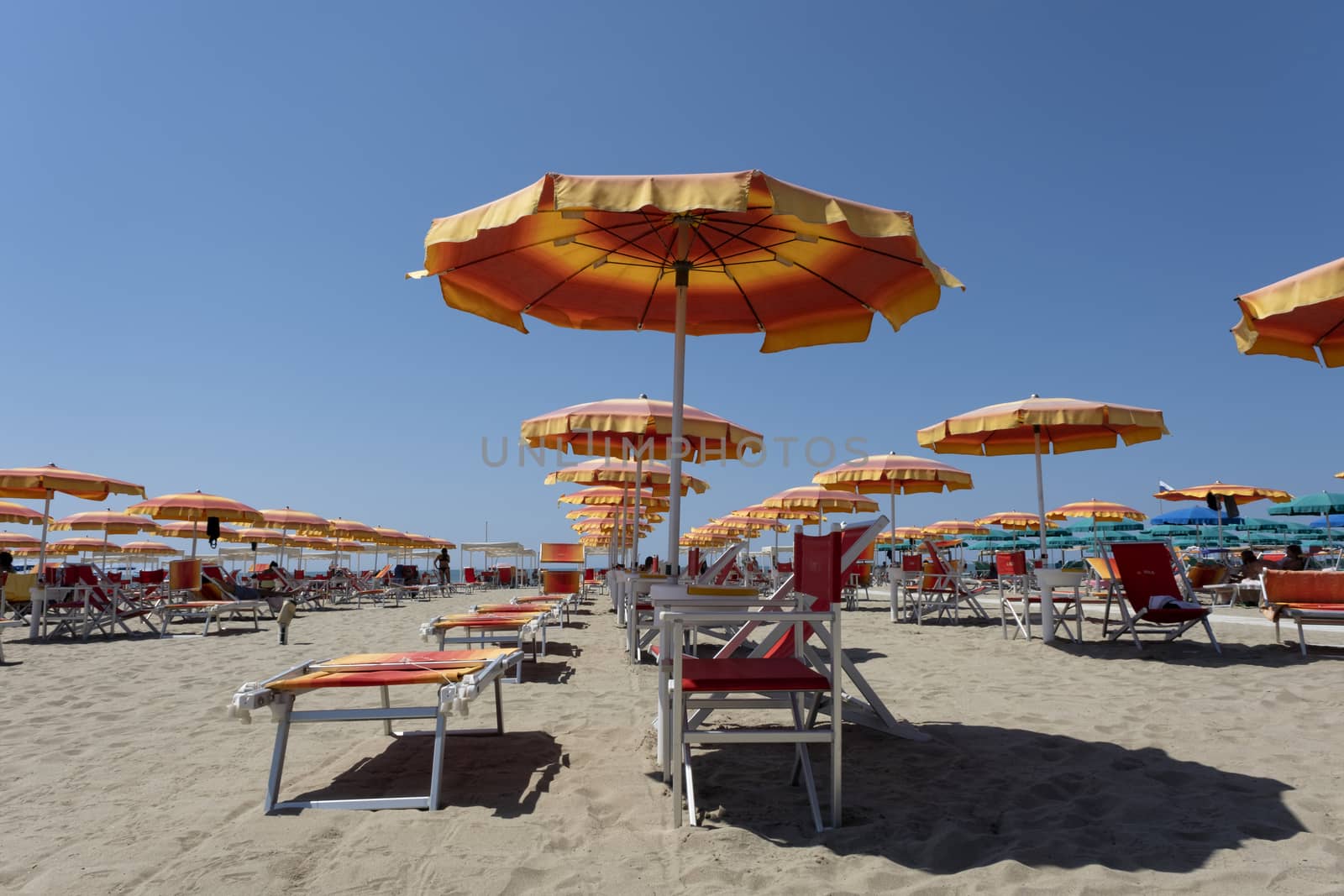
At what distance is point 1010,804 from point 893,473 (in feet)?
26.2

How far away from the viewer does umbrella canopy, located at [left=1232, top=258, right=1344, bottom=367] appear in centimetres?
408

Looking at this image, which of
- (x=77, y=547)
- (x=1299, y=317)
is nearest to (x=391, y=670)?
(x=1299, y=317)

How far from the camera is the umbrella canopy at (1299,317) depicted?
4.08 metres

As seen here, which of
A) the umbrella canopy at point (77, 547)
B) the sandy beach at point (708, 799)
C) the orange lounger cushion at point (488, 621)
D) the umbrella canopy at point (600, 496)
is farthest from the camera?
the umbrella canopy at point (77, 547)

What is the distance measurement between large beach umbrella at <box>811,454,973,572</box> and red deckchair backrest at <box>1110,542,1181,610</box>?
3.39 metres

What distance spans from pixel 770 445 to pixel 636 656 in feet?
7.74

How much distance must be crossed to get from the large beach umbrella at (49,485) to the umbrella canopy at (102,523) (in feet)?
23.5

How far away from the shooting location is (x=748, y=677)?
251 cm

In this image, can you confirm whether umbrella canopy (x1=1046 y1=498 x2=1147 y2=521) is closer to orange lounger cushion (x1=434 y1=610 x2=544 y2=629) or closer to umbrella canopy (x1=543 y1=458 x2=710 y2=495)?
umbrella canopy (x1=543 y1=458 x2=710 y2=495)

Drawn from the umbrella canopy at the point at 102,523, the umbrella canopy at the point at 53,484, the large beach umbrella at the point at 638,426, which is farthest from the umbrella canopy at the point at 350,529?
the large beach umbrella at the point at 638,426

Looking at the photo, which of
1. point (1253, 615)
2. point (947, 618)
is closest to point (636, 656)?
point (947, 618)

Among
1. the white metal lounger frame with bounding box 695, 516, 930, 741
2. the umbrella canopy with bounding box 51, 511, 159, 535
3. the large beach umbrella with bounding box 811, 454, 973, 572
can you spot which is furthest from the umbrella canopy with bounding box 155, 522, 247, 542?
the white metal lounger frame with bounding box 695, 516, 930, 741

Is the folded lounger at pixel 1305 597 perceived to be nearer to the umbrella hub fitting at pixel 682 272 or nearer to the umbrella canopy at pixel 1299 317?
the umbrella canopy at pixel 1299 317

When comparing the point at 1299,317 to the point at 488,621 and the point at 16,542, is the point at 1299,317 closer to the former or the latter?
the point at 488,621
